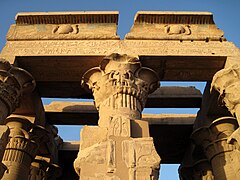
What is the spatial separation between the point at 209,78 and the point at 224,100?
5.07 feet

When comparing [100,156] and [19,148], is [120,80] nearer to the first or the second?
[100,156]

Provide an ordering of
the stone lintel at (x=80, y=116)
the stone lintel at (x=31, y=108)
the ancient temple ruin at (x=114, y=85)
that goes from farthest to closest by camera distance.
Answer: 1. the stone lintel at (x=80, y=116)
2. the stone lintel at (x=31, y=108)
3. the ancient temple ruin at (x=114, y=85)

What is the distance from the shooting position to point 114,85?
6914 millimetres

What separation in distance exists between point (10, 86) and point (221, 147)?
5.55m

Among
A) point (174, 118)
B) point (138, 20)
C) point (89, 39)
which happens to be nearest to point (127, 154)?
point (89, 39)

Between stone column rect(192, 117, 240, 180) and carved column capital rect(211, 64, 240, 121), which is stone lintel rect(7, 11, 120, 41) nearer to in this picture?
carved column capital rect(211, 64, 240, 121)

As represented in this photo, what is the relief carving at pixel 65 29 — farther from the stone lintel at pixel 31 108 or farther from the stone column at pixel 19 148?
the stone column at pixel 19 148

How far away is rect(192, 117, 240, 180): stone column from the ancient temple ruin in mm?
27

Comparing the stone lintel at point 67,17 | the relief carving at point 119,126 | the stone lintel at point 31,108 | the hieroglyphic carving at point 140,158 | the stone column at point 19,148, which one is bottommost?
the hieroglyphic carving at point 140,158

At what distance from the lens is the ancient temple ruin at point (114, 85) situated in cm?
580

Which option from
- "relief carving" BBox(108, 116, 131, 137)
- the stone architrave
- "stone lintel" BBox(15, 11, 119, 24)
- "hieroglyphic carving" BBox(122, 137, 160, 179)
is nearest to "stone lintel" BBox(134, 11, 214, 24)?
"stone lintel" BBox(15, 11, 119, 24)


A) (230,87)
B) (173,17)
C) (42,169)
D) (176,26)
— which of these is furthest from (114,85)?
(42,169)

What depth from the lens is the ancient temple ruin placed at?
5797 millimetres

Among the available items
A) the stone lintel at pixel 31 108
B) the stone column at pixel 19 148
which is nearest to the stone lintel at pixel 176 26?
the stone lintel at pixel 31 108
